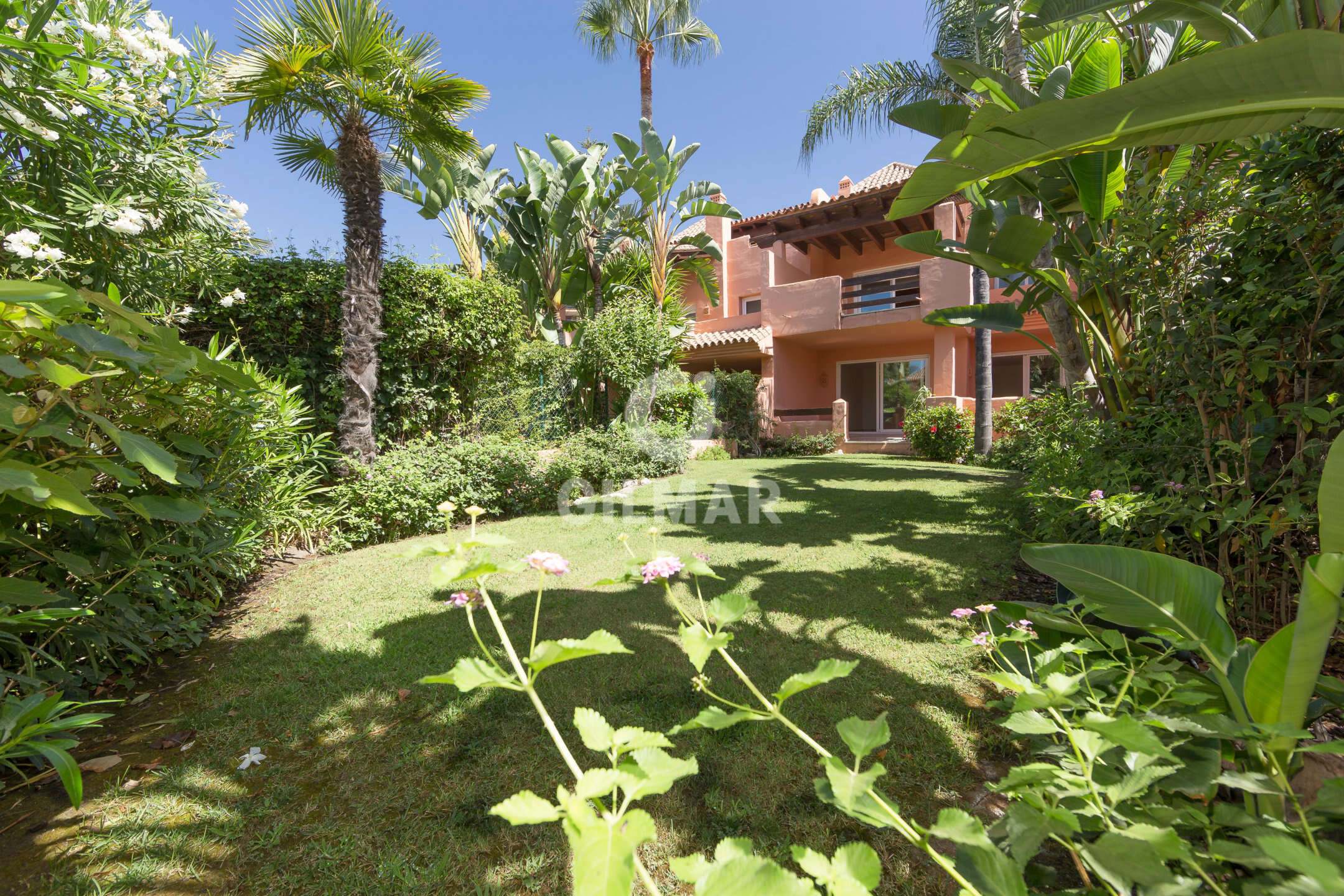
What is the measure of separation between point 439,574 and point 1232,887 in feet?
5.69

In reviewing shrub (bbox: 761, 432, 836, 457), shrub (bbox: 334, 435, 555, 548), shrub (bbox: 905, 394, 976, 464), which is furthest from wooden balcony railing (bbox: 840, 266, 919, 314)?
shrub (bbox: 334, 435, 555, 548)

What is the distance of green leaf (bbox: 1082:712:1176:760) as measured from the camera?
955mm

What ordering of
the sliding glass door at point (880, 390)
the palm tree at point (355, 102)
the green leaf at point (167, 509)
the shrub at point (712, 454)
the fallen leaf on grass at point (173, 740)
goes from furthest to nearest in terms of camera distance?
the sliding glass door at point (880, 390) → the shrub at point (712, 454) → the palm tree at point (355, 102) → the fallen leaf on grass at point (173, 740) → the green leaf at point (167, 509)

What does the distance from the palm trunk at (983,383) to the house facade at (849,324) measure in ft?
3.75

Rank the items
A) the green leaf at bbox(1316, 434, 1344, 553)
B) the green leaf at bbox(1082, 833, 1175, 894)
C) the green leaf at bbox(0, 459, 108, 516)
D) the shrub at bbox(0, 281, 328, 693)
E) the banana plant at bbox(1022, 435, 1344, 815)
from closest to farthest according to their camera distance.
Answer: the green leaf at bbox(1082, 833, 1175, 894) < the banana plant at bbox(1022, 435, 1344, 815) < the green leaf at bbox(1316, 434, 1344, 553) < the green leaf at bbox(0, 459, 108, 516) < the shrub at bbox(0, 281, 328, 693)

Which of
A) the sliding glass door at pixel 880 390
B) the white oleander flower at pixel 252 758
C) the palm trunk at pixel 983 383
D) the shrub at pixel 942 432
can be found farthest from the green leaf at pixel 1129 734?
the sliding glass door at pixel 880 390

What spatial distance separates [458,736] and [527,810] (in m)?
1.89

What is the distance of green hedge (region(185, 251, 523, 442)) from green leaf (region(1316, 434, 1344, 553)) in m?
7.89

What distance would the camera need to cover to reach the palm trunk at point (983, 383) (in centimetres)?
1141

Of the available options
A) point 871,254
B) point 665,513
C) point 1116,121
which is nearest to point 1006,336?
point 871,254

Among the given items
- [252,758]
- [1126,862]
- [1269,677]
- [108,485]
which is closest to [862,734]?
[1126,862]

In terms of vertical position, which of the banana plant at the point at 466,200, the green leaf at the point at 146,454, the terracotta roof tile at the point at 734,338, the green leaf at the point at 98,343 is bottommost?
the green leaf at the point at 146,454

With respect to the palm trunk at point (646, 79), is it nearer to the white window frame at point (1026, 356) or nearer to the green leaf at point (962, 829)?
the white window frame at point (1026, 356)

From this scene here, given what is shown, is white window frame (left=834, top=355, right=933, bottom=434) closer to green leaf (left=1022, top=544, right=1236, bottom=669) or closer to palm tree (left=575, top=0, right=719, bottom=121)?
palm tree (left=575, top=0, right=719, bottom=121)
